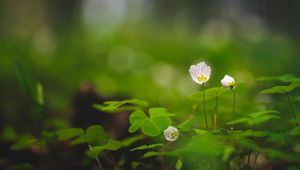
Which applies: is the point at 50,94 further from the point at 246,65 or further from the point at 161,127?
the point at 246,65

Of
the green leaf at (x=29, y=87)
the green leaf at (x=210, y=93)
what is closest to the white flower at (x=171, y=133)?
the green leaf at (x=210, y=93)

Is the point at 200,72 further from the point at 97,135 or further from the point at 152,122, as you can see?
the point at 97,135

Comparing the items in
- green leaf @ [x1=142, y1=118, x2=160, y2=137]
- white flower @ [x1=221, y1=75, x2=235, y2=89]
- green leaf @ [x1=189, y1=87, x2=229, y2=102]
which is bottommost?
green leaf @ [x1=142, y1=118, x2=160, y2=137]

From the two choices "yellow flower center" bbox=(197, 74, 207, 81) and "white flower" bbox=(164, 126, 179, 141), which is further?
"yellow flower center" bbox=(197, 74, 207, 81)

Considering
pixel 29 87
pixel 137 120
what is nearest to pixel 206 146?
pixel 137 120

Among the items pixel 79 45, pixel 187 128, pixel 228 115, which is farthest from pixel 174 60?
pixel 187 128

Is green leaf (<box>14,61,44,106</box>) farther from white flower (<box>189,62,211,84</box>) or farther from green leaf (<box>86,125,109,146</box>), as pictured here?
white flower (<box>189,62,211,84</box>)

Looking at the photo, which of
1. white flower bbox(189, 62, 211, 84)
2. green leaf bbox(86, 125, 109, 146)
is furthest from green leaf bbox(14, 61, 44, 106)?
white flower bbox(189, 62, 211, 84)
